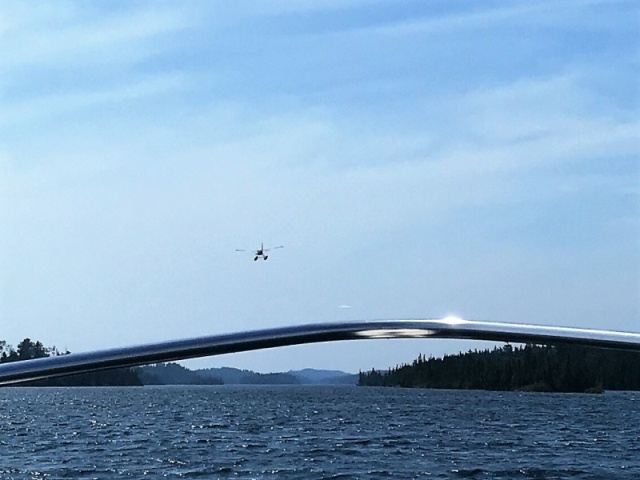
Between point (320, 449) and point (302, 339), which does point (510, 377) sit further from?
point (302, 339)

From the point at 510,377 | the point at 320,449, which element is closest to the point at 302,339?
the point at 320,449

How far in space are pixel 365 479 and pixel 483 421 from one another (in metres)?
24.7

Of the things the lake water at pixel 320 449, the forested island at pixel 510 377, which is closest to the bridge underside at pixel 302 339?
the lake water at pixel 320 449

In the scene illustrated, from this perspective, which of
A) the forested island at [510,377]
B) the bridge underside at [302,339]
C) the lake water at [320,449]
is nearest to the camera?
the bridge underside at [302,339]

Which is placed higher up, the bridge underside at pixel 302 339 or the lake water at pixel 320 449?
the bridge underside at pixel 302 339

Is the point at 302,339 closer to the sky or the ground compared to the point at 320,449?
closer to the sky

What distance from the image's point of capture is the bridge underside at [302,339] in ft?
5.35

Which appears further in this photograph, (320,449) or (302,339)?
(320,449)

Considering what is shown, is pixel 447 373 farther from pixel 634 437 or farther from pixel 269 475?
pixel 269 475

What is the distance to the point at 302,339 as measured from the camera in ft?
5.61

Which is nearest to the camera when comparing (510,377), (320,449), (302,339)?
(302,339)

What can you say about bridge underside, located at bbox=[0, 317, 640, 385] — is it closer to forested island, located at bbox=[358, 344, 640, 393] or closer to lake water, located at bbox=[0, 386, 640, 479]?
lake water, located at bbox=[0, 386, 640, 479]

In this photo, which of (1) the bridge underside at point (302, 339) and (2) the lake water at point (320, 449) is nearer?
(1) the bridge underside at point (302, 339)

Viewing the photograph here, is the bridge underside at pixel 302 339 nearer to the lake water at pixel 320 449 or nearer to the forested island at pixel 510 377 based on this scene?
the lake water at pixel 320 449
